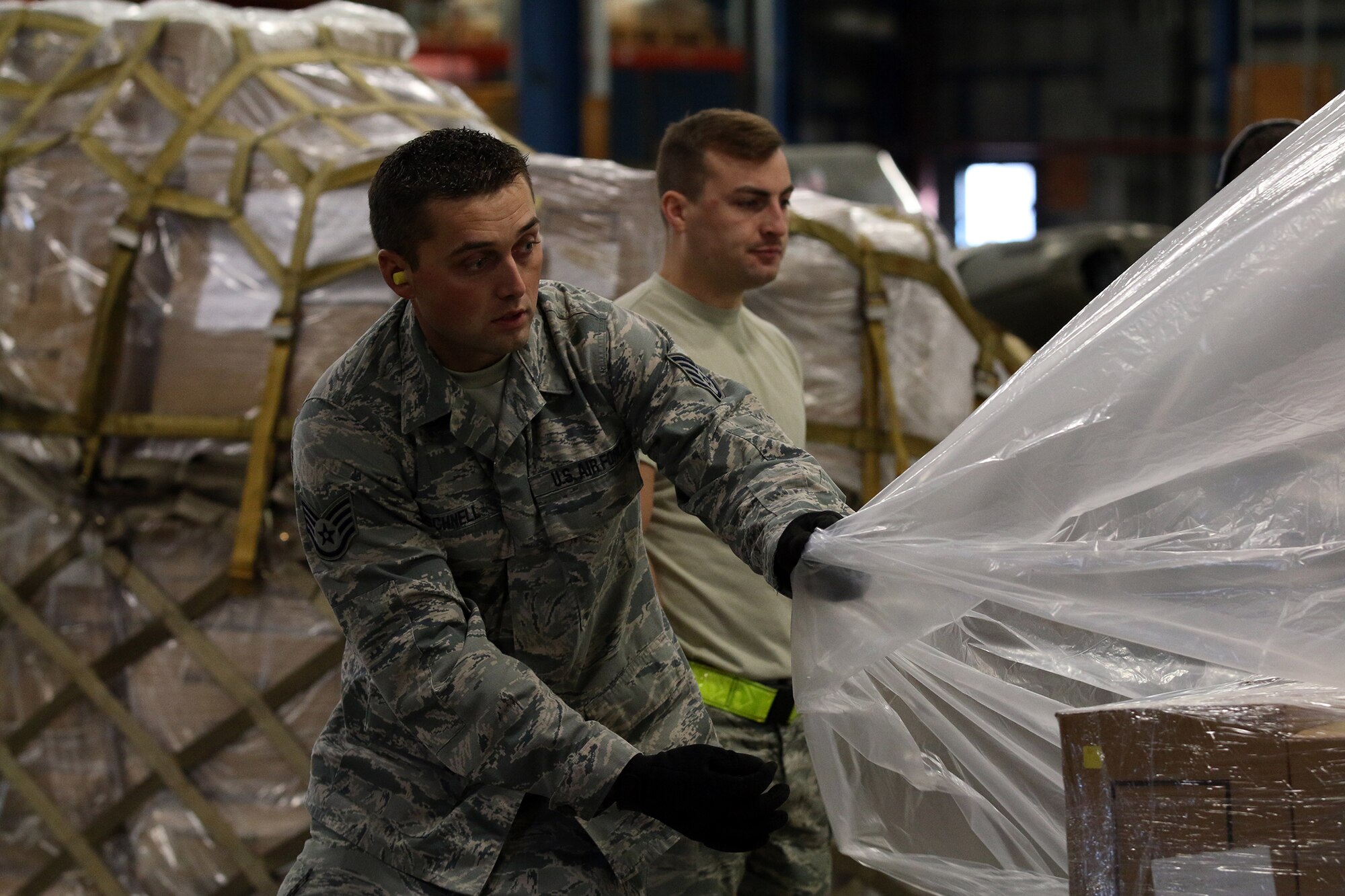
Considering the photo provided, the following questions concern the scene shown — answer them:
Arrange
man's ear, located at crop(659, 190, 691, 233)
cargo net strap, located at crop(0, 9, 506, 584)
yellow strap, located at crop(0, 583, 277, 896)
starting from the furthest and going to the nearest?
yellow strap, located at crop(0, 583, 277, 896) < cargo net strap, located at crop(0, 9, 506, 584) < man's ear, located at crop(659, 190, 691, 233)

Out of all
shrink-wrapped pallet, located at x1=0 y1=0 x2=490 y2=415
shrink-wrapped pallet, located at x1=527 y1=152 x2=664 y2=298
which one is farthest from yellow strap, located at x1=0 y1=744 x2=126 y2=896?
shrink-wrapped pallet, located at x1=527 y1=152 x2=664 y2=298

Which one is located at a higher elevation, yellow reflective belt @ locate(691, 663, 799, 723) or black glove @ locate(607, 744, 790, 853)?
black glove @ locate(607, 744, 790, 853)

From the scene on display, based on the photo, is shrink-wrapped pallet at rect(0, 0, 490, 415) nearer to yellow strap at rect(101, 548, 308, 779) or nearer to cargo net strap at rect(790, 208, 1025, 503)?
yellow strap at rect(101, 548, 308, 779)

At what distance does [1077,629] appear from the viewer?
1.56m

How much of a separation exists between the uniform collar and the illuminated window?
581 inches

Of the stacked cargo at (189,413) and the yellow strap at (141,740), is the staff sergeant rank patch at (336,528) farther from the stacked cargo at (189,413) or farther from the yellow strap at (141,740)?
the yellow strap at (141,740)

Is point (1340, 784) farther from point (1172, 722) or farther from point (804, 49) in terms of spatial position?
point (804, 49)

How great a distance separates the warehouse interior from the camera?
1.47 m

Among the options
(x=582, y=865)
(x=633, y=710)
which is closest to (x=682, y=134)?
(x=633, y=710)

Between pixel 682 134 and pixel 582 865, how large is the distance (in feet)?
4.36

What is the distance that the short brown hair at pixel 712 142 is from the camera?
249 cm

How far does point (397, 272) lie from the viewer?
168 cm

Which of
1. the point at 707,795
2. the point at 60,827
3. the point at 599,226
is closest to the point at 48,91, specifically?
the point at 599,226

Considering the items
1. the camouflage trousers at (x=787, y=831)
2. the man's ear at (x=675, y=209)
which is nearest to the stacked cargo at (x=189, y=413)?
the man's ear at (x=675, y=209)
